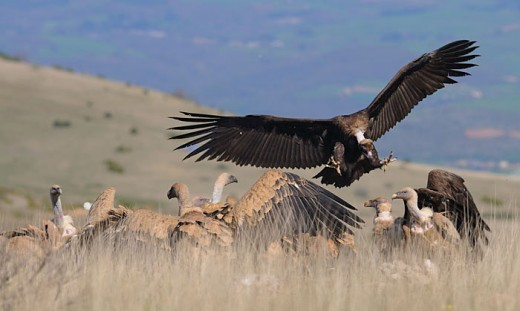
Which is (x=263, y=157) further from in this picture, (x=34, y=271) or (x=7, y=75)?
(x=7, y=75)

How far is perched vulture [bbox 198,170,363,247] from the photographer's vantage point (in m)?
8.67

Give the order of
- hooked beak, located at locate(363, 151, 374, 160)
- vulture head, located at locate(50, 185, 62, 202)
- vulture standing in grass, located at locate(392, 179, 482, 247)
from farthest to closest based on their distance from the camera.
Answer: hooked beak, located at locate(363, 151, 374, 160), vulture head, located at locate(50, 185, 62, 202), vulture standing in grass, located at locate(392, 179, 482, 247)

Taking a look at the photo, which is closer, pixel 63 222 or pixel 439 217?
pixel 439 217

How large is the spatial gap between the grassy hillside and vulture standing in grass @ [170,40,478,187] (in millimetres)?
14708

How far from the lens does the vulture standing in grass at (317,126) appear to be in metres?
12.3

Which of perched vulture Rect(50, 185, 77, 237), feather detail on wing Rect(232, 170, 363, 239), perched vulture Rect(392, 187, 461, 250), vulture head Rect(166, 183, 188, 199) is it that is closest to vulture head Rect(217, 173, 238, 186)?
vulture head Rect(166, 183, 188, 199)

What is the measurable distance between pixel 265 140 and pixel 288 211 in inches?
150

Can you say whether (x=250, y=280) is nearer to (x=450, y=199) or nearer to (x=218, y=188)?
(x=450, y=199)

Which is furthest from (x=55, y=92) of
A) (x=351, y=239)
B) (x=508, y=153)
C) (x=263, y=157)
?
(x=508, y=153)

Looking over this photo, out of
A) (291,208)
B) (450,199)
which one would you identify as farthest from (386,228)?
(291,208)

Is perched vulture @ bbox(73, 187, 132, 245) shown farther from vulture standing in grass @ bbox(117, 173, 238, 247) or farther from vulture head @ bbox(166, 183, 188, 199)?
vulture head @ bbox(166, 183, 188, 199)

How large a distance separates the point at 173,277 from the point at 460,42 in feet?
20.5

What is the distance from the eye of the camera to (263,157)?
12656 millimetres

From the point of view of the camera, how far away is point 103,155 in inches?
1629
